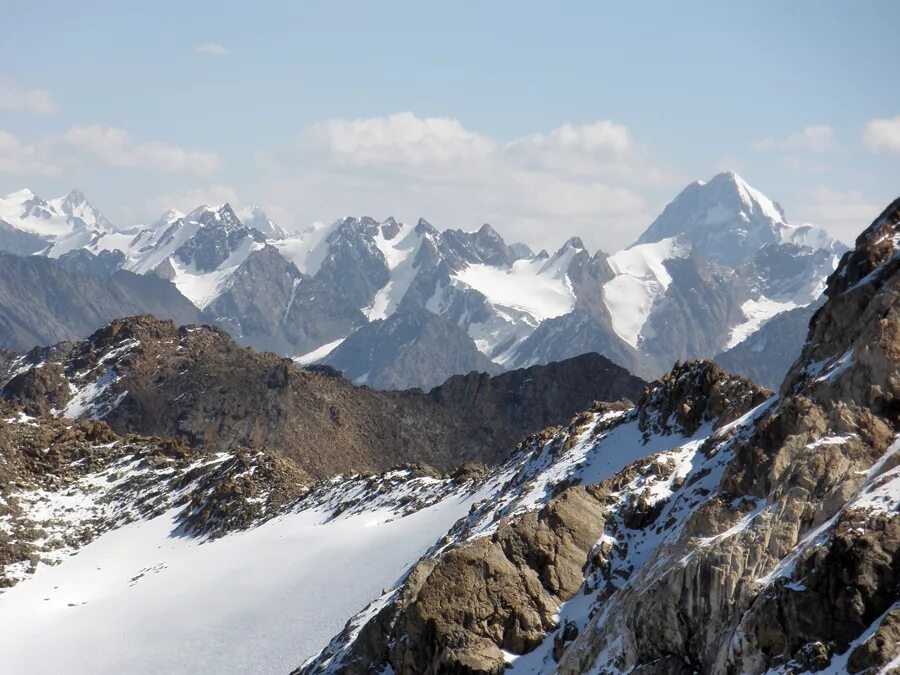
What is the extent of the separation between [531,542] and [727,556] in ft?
40.7

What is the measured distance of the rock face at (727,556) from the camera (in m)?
25.4

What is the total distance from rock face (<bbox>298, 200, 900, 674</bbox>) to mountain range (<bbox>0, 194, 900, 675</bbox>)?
7 centimetres

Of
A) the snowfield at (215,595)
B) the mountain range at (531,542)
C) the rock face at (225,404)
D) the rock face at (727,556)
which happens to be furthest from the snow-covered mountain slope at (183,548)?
the rock face at (225,404)

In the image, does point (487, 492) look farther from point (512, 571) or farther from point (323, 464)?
point (323, 464)

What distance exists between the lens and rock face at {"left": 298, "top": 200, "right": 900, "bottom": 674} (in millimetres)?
25438

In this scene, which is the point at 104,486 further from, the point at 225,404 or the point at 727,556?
the point at 727,556

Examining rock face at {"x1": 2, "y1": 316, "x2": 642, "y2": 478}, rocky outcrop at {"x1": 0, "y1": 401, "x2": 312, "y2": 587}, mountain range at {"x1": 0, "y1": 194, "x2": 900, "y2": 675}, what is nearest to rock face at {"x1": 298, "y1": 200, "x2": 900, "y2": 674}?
mountain range at {"x1": 0, "y1": 194, "x2": 900, "y2": 675}

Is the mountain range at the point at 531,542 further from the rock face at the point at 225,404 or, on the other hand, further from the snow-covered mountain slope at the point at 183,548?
the rock face at the point at 225,404

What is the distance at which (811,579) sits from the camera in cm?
2567

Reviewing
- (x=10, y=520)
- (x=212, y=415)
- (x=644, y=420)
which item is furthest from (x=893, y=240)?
(x=212, y=415)

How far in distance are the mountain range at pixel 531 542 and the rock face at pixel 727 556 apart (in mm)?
74

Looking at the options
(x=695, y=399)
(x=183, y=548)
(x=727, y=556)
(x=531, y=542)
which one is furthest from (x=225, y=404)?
(x=727, y=556)

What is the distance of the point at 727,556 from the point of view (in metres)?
28.6

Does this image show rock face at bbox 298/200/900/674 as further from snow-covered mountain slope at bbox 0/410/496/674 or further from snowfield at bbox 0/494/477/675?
snow-covered mountain slope at bbox 0/410/496/674
